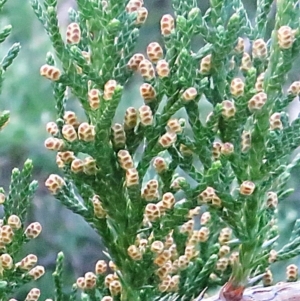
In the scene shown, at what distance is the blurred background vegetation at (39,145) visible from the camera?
230 cm

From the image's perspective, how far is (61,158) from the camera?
0.98 m

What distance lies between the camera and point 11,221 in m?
1.02

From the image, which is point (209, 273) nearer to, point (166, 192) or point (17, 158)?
point (166, 192)

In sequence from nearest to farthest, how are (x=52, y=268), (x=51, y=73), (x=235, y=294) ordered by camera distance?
(x=51, y=73) → (x=235, y=294) → (x=52, y=268)

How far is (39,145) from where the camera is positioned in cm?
244

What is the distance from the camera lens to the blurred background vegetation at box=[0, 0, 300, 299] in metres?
2.30

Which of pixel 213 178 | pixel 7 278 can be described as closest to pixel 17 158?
pixel 7 278

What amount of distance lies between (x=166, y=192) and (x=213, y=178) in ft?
0.33

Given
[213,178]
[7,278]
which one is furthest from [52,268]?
[213,178]

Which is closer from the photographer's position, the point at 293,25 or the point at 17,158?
the point at 293,25

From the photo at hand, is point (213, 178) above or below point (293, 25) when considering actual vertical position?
below

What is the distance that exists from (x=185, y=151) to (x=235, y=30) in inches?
8.4

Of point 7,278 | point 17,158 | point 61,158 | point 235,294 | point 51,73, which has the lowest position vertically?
point 235,294

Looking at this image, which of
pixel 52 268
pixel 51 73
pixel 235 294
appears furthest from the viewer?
pixel 52 268
